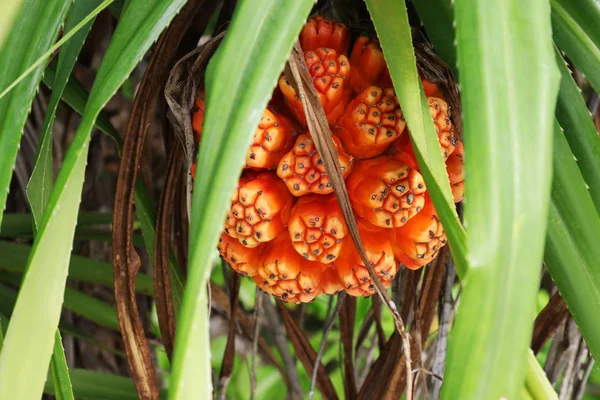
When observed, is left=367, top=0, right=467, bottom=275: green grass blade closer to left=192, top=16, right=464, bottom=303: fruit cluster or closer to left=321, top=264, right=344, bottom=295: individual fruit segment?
left=192, top=16, right=464, bottom=303: fruit cluster

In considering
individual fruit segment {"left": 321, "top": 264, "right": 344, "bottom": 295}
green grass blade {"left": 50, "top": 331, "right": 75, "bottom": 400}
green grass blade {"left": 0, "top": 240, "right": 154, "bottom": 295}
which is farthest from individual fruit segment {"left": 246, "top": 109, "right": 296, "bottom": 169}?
green grass blade {"left": 0, "top": 240, "right": 154, "bottom": 295}

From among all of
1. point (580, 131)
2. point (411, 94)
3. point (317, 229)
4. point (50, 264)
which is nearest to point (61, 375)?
point (50, 264)

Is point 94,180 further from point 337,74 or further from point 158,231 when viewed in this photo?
point 337,74

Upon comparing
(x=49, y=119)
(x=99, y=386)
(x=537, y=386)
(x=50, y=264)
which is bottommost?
(x=99, y=386)

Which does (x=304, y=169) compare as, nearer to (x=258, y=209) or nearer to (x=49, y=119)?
(x=258, y=209)

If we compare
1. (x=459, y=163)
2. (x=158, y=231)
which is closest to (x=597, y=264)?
(x=459, y=163)

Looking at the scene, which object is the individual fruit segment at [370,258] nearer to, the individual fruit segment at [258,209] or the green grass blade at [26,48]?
the individual fruit segment at [258,209]
